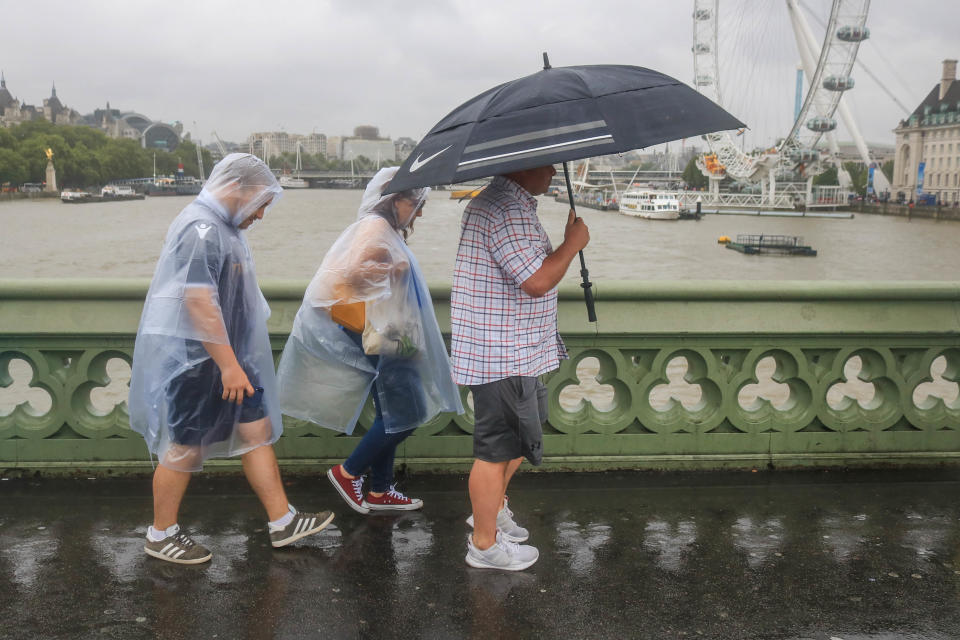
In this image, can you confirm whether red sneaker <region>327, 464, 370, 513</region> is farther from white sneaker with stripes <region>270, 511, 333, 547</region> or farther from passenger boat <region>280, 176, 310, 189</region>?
passenger boat <region>280, 176, 310, 189</region>

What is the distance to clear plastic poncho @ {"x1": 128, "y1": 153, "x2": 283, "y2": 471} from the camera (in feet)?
9.32

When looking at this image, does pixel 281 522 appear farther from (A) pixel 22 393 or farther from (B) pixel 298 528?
(A) pixel 22 393

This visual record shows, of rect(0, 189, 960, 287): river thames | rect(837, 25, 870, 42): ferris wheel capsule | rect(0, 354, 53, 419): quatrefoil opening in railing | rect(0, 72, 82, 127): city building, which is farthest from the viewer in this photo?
rect(0, 72, 82, 127): city building

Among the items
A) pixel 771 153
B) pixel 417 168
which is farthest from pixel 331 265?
pixel 771 153

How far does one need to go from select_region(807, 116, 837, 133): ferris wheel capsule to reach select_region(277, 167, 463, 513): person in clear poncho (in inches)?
3131

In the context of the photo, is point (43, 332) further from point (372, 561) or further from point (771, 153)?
point (771, 153)

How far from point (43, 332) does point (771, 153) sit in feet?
308

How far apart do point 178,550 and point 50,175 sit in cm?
10699

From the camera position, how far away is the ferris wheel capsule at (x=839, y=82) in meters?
70.3

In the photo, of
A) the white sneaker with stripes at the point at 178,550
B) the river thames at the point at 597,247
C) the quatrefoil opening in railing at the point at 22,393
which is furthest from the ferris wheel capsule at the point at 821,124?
the white sneaker with stripes at the point at 178,550

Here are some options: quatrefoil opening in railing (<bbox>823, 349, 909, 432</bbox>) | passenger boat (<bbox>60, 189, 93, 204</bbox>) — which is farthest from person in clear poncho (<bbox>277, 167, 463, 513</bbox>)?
passenger boat (<bbox>60, 189, 93, 204</bbox>)

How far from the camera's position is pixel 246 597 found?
2.74 metres

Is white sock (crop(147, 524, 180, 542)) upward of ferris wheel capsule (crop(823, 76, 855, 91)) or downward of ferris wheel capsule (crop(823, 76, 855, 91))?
downward

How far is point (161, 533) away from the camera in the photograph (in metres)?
2.99
